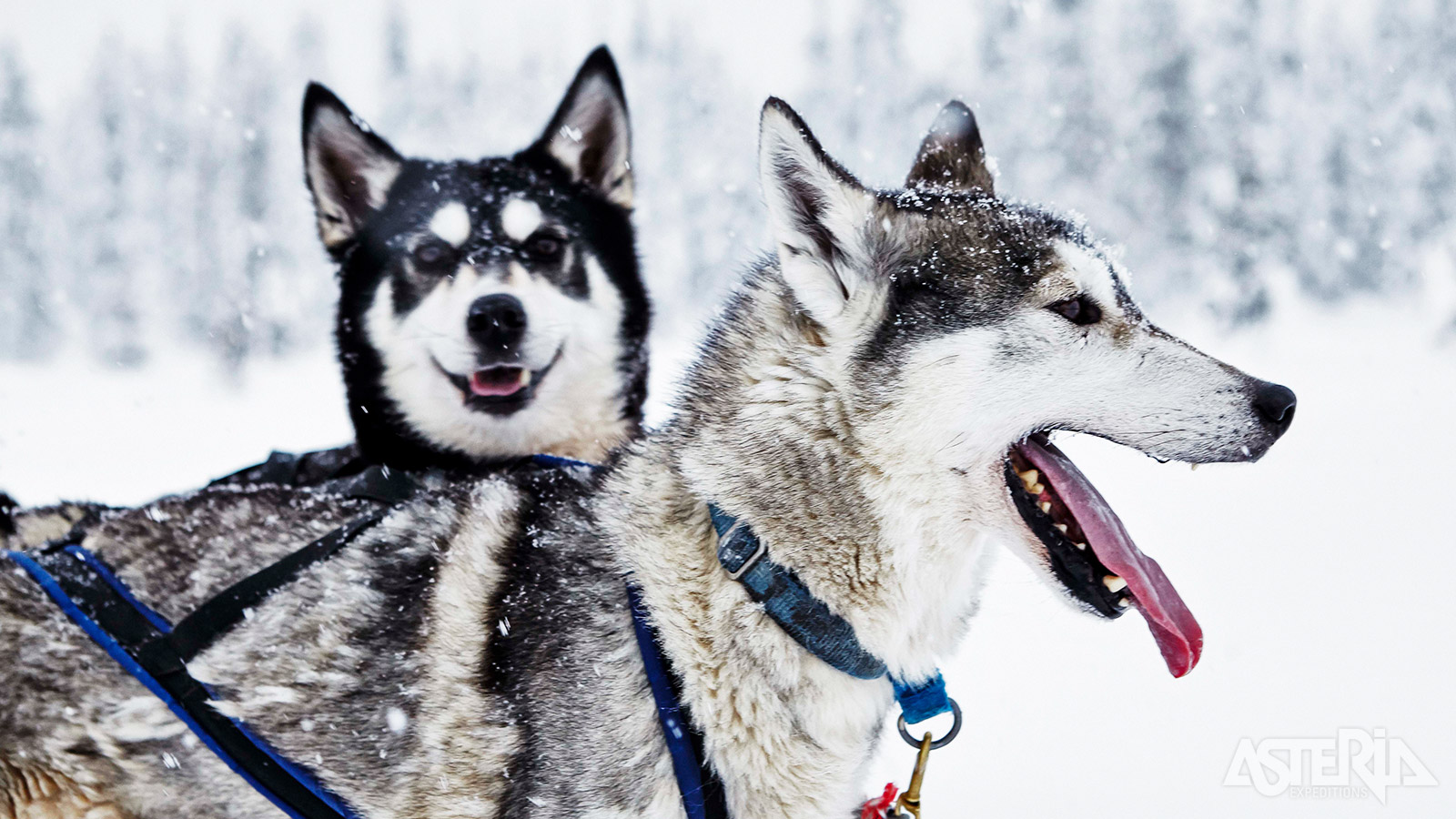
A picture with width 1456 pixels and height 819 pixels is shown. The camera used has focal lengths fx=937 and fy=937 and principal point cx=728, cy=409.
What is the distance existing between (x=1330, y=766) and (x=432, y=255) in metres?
3.29

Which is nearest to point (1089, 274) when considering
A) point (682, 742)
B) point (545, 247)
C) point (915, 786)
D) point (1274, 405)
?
point (1274, 405)

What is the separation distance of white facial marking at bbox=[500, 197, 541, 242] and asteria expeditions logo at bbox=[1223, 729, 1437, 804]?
2831mm

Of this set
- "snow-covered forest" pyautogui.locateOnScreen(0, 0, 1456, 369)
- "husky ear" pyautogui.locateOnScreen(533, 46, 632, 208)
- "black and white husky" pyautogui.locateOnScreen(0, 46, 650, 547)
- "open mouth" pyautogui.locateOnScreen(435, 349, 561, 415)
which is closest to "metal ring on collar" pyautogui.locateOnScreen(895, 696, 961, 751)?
"black and white husky" pyautogui.locateOnScreen(0, 46, 650, 547)

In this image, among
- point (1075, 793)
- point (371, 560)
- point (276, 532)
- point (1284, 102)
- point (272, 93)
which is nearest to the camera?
point (371, 560)

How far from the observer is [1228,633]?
4207mm

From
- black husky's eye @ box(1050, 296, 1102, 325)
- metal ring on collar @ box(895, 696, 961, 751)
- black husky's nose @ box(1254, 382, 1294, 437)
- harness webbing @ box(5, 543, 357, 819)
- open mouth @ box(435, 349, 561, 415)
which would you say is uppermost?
black husky's eye @ box(1050, 296, 1102, 325)

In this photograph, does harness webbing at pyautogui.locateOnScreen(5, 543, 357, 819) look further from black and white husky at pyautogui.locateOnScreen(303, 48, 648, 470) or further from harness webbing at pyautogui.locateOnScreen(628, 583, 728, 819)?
black and white husky at pyautogui.locateOnScreen(303, 48, 648, 470)

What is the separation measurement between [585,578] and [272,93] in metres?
28.3

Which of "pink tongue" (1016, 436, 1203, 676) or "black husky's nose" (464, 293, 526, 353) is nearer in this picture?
"pink tongue" (1016, 436, 1203, 676)

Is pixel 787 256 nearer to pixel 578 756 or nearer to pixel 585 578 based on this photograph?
pixel 585 578

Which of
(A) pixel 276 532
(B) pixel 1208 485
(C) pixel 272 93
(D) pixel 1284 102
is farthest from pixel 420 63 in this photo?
(A) pixel 276 532

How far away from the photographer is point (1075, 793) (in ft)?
9.89

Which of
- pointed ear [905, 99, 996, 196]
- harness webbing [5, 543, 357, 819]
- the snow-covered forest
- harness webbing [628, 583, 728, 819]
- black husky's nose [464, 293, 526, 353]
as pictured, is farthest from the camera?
the snow-covered forest

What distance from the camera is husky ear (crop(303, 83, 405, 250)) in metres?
2.87
